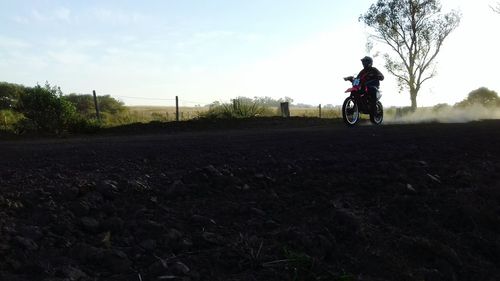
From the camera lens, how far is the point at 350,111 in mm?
13516

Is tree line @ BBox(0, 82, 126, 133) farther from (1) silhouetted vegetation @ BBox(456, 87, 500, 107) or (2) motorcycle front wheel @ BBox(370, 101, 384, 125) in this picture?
(1) silhouetted vegetation @ BBox(456, 87, 500, 107)

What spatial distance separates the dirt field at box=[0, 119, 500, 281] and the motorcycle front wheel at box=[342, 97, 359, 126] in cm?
773

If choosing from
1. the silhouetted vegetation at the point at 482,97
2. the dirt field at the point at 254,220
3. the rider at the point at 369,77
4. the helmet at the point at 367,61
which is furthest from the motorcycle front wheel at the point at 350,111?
the silhouetted vegetation at the point at 482,97

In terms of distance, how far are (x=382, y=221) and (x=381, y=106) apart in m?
11.7

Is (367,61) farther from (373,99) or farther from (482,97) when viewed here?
(482,97)

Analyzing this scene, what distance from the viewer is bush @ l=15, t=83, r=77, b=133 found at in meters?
16.7

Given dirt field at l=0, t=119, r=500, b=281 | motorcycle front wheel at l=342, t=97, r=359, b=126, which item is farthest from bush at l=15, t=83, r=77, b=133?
dirt field at l=0, t=119, r=500, b=281

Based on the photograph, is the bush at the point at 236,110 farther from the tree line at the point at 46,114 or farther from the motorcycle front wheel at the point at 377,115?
the motorcycle front wheel at the point at 377,115

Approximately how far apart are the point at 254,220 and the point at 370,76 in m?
11.0

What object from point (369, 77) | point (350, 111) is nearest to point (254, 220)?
point (350, 111)

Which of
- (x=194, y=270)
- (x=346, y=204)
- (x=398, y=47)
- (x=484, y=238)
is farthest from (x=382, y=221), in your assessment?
(x=398, y=47)

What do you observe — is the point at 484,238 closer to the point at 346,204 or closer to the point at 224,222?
the point at 346,204

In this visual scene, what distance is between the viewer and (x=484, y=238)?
3713mm

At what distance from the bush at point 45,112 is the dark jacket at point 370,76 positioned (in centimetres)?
881
